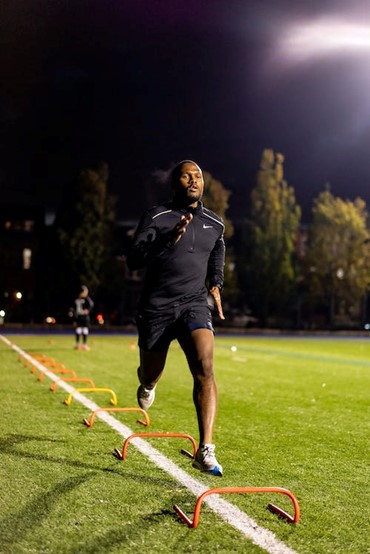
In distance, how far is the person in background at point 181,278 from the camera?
564cm

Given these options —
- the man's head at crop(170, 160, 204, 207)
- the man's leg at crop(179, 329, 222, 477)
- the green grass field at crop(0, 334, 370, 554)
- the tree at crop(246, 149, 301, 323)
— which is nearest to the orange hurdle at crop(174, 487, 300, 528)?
the green grass field at crop(0, 334, 370, 554)

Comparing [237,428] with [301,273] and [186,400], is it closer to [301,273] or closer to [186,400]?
[186,400]

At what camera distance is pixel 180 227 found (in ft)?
17.9

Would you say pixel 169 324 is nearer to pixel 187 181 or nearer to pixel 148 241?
pixel 148 241

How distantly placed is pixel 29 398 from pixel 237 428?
392 cm

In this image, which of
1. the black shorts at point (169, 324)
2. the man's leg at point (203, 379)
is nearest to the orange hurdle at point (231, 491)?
the man's leg at point (203, 379)

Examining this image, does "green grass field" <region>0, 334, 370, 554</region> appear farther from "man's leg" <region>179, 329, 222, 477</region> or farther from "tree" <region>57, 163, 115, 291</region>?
"tree" <region>57, 163, 115, 291</region>

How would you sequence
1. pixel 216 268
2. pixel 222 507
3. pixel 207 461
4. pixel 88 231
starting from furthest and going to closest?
1. pixel 88 231
2. pixel 216 268
3. pixel 207 461
4. pixel 222 507

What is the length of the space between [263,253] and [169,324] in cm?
5421

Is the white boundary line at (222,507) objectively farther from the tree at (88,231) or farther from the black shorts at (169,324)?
the tree at (88,231)

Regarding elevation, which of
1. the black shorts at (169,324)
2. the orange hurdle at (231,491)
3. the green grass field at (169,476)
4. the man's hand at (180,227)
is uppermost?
the man's hand at (180,227)

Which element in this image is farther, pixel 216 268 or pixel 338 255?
pixel 338 255

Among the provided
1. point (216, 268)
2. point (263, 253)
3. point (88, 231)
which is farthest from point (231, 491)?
point (263, 253)

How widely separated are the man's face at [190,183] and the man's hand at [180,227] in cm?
25
